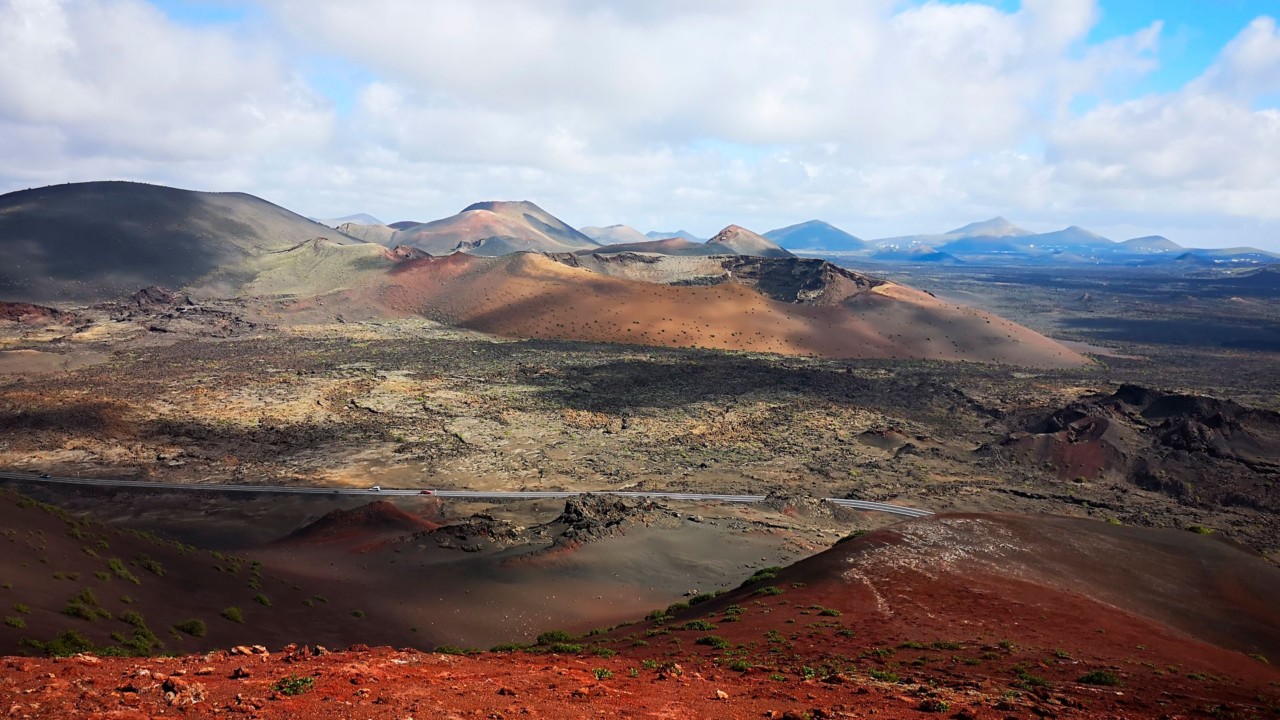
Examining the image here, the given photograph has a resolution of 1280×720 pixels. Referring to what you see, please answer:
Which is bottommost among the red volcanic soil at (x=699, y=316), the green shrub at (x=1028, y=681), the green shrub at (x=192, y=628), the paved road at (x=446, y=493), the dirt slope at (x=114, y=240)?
the paved road at (x=446, y=493)

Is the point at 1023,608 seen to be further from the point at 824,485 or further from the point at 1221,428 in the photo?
the point at 1221,428

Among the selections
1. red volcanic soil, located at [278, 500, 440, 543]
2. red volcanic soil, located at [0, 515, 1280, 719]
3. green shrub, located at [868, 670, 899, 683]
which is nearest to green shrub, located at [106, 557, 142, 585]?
red volcanic soil, located at [0, 515, 1280, 719]

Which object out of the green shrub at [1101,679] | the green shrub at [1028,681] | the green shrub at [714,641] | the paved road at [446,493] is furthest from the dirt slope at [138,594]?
the green shrub at [1101,679]

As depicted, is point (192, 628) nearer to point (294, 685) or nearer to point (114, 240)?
point (294, 685)

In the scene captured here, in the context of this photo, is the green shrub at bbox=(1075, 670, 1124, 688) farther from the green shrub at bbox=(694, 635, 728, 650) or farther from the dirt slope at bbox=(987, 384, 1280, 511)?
the dirt slope at bbox=(987, 384, 1280, 511)

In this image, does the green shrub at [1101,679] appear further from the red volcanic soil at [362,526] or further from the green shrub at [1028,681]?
the red volcanic soil at [362,526]

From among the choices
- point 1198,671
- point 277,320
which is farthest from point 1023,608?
point 277,320
